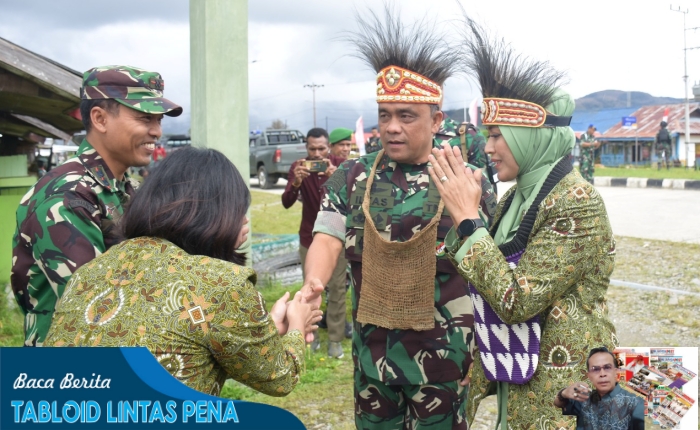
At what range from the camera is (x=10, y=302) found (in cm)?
637

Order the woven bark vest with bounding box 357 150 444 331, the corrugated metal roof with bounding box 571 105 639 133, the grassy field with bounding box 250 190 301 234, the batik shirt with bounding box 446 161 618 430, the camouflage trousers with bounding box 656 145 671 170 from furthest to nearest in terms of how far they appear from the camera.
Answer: the corrugated metal roof with bounding box 571 105 639 133, the camouflage trousers with bounding box 656 145 671 170, the grassy field with bounding box 250 190 301 234, the woven bark vest with bounding box 357 150 444 331, the batik shirt with bounding box 446 161 618 430

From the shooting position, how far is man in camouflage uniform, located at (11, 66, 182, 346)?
7.41 ft

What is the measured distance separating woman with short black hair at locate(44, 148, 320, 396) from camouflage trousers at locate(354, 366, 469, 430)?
1.01 meters

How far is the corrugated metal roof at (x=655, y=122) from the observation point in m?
37.0

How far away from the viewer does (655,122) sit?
39.3m

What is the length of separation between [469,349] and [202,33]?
13.2 ft

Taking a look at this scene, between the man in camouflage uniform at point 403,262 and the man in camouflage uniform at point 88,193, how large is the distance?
856 millimetres

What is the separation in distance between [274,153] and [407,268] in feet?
59.2

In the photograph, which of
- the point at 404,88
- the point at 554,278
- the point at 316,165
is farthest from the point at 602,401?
the point at 316,165

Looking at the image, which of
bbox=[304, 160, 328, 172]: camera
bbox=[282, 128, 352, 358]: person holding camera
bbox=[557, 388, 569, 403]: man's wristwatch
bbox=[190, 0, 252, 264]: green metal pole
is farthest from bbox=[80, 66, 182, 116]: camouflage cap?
bbox=[304, 160, 328, 172]: camera

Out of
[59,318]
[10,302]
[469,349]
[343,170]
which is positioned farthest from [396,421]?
[10,302]

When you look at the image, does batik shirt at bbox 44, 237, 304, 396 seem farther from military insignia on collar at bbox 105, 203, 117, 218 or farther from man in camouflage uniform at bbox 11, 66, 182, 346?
military insignia on collar at bbox 105, 203, 117, 218

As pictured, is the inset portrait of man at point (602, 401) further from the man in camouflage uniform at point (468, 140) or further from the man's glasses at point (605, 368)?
the man in camouflage uniform at point (468, 140)

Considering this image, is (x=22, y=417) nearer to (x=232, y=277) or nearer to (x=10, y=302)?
(x=232, y=277)
